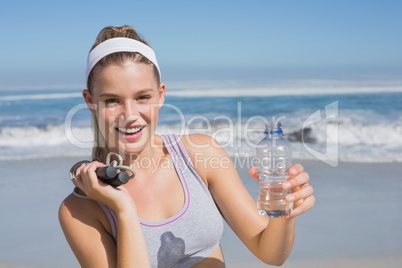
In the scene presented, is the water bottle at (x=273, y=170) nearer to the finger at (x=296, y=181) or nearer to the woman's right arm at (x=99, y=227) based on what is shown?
the finger at (x=296, y=181)

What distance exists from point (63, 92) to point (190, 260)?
84.7ft

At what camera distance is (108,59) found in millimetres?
2473

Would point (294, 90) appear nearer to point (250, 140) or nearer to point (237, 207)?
point (250, 140)

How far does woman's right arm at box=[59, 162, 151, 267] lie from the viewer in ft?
7.38

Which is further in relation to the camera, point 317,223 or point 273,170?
point 317,223

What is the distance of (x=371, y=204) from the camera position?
597 centimetres

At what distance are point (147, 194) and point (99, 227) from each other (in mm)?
371

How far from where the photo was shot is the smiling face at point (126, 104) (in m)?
2.46

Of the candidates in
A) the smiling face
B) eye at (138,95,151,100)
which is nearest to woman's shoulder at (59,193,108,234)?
the smiling face

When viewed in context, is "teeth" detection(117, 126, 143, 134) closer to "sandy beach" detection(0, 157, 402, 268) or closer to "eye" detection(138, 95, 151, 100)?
"eye" detection(138, 95, 151, 100)

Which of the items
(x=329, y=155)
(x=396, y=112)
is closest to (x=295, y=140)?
(x=329, y=155)

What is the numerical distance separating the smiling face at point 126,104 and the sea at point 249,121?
20.8 feet

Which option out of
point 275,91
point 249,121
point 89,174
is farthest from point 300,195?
point 275,91

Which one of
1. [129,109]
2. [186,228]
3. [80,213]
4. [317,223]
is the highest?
[129,109]
